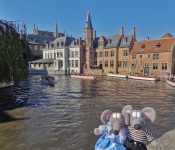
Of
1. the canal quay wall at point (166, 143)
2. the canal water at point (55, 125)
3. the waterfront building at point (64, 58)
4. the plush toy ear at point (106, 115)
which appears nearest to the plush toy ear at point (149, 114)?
the plush toy ear at point (106, 115)

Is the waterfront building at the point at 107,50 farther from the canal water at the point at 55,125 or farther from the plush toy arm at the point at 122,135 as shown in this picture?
the plush toy arm at the point at 122,135

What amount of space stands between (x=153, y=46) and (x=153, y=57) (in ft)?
9.34

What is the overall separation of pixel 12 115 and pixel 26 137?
16.6 feet

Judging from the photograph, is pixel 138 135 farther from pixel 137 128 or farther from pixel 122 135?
pixel 122 135

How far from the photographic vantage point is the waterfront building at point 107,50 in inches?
2564

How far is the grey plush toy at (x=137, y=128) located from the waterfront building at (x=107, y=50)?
195 ft

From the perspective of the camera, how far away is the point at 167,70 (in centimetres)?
5472

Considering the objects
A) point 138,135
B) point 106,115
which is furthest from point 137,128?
point 106,115

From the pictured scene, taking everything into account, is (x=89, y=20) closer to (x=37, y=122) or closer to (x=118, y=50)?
(x=118, y=50)

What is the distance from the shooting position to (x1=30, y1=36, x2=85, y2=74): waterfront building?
72562 mm

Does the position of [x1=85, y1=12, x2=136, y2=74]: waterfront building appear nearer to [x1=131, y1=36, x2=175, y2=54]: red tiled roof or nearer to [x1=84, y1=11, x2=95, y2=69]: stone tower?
[x1=84, y1=11, x2=95, y2=69]: stone tower

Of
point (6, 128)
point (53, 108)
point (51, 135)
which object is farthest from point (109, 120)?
point (53, 108)

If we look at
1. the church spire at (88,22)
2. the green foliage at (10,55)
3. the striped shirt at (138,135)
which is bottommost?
the striped shirt at (138,135)

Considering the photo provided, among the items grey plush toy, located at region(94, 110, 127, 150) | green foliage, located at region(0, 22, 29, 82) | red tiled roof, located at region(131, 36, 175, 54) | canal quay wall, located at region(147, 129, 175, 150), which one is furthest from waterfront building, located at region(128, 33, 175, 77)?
grey plush toy, located at region(94, 110, 127, 150)
